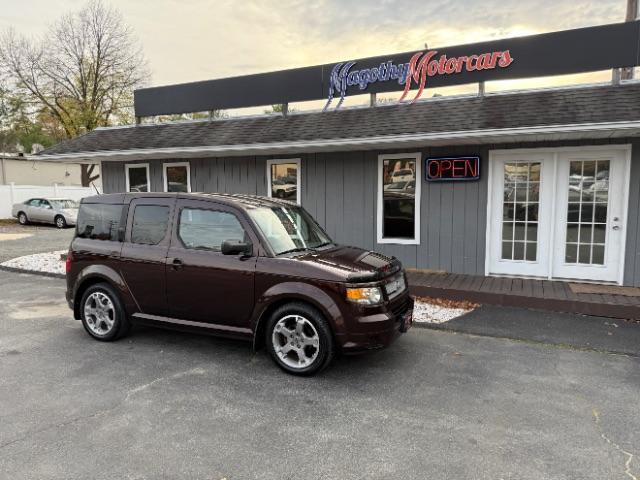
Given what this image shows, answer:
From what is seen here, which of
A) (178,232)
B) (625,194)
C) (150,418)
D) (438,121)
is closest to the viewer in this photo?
(150,418)

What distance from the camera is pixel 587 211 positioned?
302 inches

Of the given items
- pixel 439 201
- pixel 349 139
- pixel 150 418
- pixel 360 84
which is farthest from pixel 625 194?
pixel 150 418

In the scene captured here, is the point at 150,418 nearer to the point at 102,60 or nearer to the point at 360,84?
the point at 360,84

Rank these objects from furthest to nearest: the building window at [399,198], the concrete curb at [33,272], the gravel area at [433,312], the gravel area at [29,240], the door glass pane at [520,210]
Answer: the gravel area at [29,240]
the concrete curb at [33,272]
the building window at [399,198]
the door glass pane at [520,210]
the gravel area at [433,312]

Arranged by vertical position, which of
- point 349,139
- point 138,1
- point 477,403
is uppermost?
point 138,1

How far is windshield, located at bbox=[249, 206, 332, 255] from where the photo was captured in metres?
4.69

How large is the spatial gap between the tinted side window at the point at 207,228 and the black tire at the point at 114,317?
3.84ft

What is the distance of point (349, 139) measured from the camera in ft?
27.0

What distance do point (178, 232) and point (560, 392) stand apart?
4174 mm

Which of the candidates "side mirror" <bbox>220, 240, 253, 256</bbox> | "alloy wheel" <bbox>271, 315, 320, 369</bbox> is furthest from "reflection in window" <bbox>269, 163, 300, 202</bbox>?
"alloy wheel" <bbox>271, 315, 320, 369</bbox>

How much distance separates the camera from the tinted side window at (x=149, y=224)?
5.04 meters

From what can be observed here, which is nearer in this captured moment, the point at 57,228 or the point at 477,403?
the point at 477,403

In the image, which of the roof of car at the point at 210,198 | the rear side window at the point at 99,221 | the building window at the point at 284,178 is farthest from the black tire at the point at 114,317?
the building window at the point at 284,178

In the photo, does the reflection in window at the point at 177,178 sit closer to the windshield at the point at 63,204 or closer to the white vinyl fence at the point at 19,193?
the windshield at the point at 63,204
